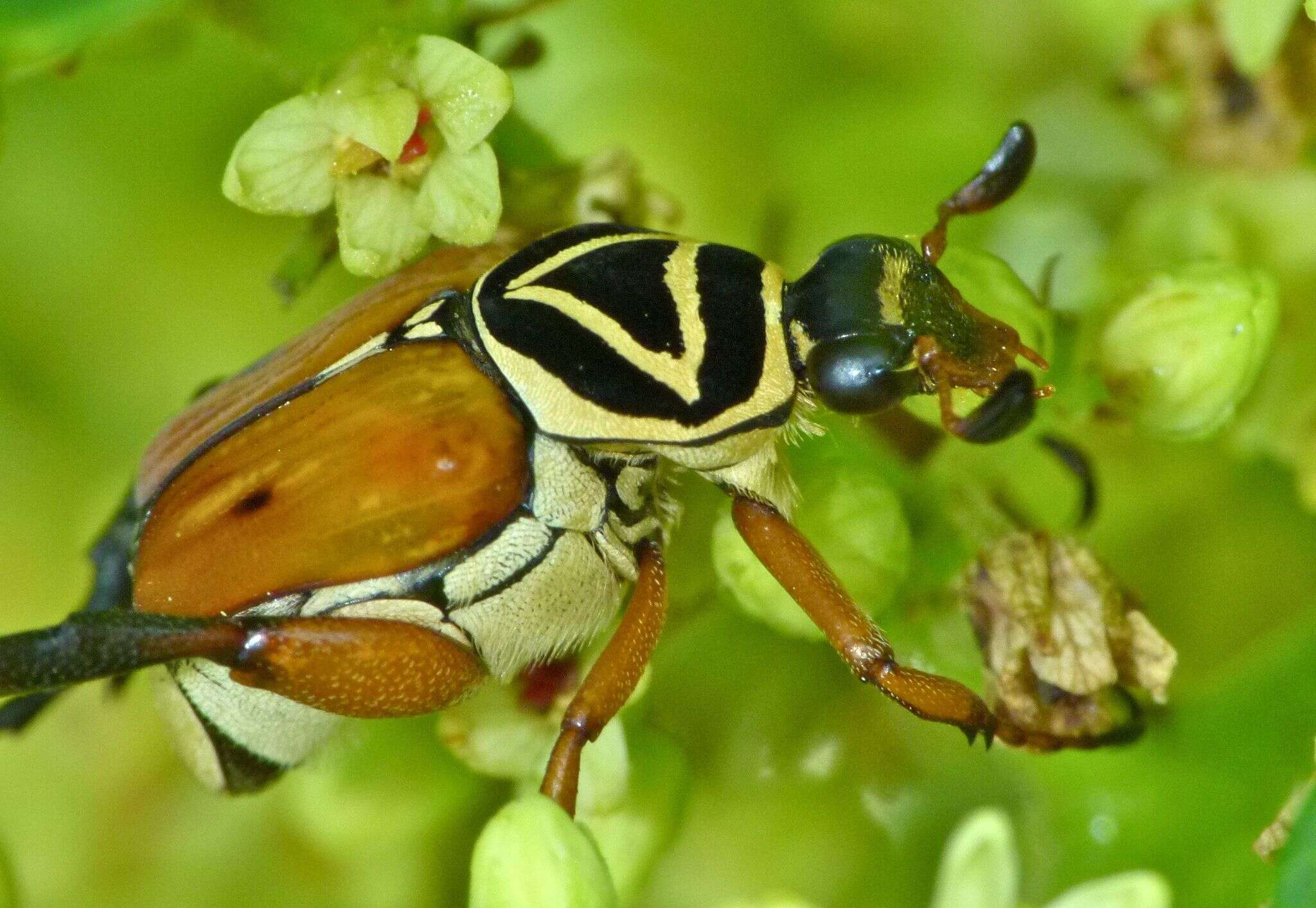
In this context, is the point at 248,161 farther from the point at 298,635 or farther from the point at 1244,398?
the point at 1244,398

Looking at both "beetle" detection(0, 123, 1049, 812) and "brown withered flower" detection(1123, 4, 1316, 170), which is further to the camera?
"brown withered flower" detection(1123, 4, 1316, 170)

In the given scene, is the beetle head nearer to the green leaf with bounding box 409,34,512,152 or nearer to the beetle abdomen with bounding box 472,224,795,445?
the beetle abdomen with bounding box 472,224,795,445

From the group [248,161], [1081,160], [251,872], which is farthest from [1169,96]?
[251,872]

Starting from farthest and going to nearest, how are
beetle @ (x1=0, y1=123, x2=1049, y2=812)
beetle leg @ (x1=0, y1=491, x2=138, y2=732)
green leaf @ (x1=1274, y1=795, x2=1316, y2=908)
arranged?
1. beetle leg @ (x1=0, y1=491, x2=138, y2=732)
2. beetle @ (x1=0, y1=123, x2=1049, y2=812)
3. green leaf @ (x1=1274, y1=795, x2=1316, y2=908)

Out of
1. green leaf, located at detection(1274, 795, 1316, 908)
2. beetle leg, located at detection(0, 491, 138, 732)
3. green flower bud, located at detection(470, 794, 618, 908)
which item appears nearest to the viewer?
green leaf, located at detection(1274, 795, 1316, 908)

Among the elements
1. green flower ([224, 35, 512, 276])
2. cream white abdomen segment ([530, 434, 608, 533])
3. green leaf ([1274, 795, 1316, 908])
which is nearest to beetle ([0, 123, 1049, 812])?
cream white abdomen segment ([530, 434, 608, 533])

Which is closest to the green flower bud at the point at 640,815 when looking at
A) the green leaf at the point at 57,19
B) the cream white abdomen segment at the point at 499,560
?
the cream white abdomen segment at the point at 499,560
